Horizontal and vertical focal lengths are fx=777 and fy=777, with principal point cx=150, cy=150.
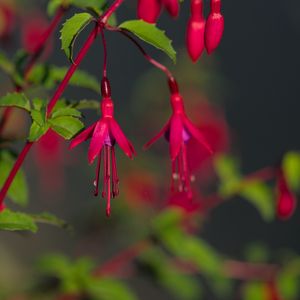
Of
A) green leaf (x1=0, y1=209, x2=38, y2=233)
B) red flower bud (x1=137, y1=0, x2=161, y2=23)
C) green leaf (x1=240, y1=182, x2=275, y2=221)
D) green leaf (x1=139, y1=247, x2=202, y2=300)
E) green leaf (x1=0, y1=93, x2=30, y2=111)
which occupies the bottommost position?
green leaf (x1=139, y1=247, x2=202, y2=300)

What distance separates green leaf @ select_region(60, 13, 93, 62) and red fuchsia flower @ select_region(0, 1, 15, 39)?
0.80 m

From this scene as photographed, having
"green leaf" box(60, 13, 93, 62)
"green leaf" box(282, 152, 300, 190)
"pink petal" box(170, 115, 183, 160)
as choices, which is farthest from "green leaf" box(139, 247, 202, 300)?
"green leaf" box(60, 13, 93, 62)

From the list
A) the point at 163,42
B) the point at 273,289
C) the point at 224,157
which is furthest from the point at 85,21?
the point at 273,289

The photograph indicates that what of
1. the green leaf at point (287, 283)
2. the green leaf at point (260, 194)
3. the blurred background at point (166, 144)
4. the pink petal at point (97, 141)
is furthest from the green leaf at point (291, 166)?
the pink petal at point (97, 141)

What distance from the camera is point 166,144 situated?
2191 mm

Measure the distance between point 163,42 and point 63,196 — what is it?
90.7 inches

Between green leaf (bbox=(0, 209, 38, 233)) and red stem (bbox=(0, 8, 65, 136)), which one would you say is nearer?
green leaf (bbox=(0, 209, 38, 233))

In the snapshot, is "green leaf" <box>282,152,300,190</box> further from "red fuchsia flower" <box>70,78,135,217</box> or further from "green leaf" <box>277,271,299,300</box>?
"red fuchsia flower" <box>70,78,135,217</box>

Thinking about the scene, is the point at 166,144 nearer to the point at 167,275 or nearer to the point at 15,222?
the point at 167,275

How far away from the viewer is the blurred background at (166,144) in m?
1.95

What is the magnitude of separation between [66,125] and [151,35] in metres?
0.12

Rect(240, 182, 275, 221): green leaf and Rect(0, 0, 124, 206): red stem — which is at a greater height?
Rect(0, 0, 124, 206): red stem

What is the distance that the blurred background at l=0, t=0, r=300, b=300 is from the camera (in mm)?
1954

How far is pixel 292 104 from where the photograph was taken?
11.2ft
